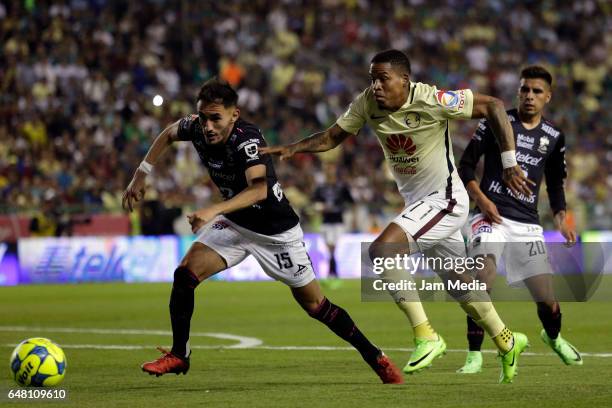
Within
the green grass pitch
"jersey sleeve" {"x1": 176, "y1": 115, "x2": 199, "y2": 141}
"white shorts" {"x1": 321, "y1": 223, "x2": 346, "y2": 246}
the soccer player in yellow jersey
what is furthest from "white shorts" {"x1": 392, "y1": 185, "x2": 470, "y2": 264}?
"white shorts" {"x1": 321, "y1": 223, "x2": 346, "y2": 246}

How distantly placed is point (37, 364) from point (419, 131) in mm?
3312

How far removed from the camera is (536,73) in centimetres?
1116

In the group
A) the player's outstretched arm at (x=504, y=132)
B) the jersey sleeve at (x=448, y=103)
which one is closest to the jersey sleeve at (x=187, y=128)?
the jersey sleeve at (x=448, y=103)

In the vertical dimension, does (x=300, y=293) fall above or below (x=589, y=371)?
above

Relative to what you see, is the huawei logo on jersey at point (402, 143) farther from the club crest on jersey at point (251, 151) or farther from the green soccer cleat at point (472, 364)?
the green soccer cleat at point (472, 364)

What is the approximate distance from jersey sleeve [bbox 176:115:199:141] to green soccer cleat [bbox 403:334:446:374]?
2.37 meters

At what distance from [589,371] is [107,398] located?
3888 mm

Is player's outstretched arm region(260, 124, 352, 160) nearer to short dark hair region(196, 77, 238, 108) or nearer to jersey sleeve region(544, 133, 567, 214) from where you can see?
short dark hair region(196, 77, 238, 108)

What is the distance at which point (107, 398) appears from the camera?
8.73 meters

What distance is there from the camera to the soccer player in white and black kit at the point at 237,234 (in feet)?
31.0

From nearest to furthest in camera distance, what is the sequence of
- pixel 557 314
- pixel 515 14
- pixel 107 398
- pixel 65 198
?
pixel 107 398, pixel 557 314, pixel 65 198, pixel 515 14

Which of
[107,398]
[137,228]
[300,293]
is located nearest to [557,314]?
[300,293]

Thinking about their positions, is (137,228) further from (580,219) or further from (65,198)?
(580,219)

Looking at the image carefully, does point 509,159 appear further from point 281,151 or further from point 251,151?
point 251,151
